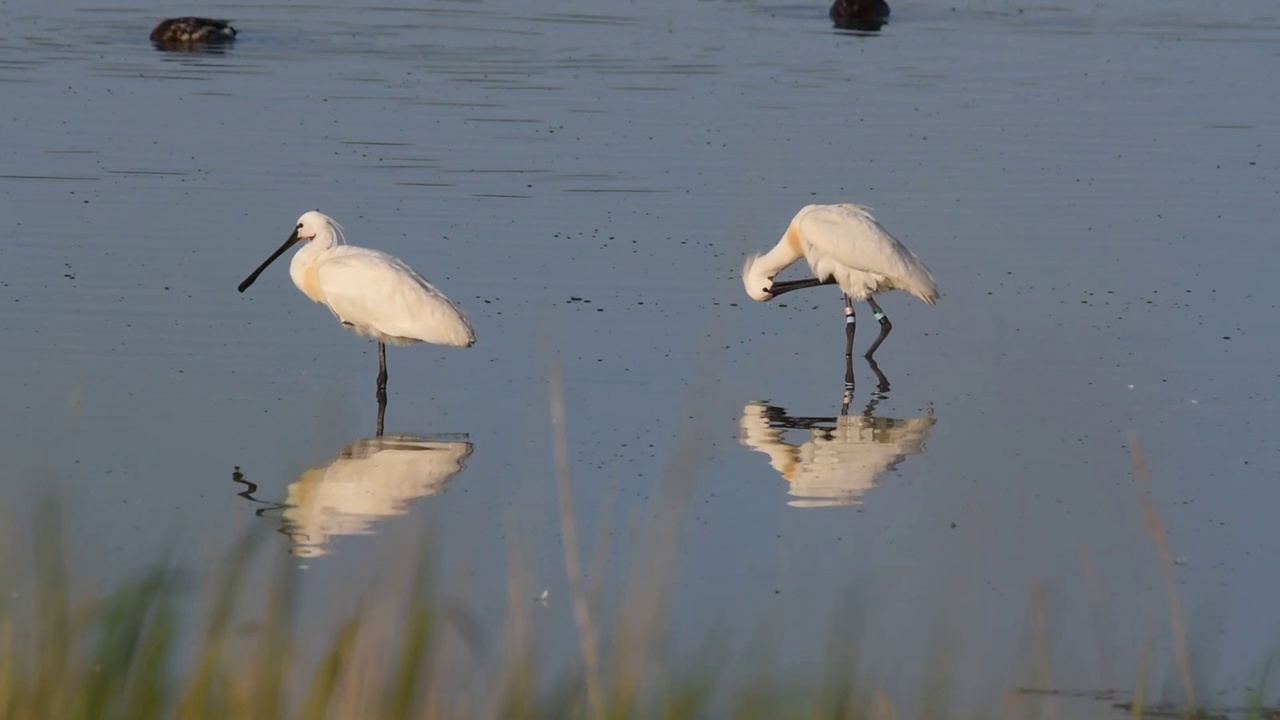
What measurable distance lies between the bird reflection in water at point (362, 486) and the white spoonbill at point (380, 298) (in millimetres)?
820

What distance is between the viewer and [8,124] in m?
17.8

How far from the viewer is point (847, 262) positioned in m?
11.8

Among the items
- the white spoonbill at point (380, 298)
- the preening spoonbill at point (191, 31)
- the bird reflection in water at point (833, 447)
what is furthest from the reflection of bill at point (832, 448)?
the preening spoonbill at point (191, 31)

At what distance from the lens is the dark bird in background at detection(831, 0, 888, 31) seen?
29.1m

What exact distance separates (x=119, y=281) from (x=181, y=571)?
7.97 m

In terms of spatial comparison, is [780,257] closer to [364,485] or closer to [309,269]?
[309,269]

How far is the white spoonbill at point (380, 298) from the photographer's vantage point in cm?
984

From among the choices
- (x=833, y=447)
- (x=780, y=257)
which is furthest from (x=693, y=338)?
(x=833, y=447)

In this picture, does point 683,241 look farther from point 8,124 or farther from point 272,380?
point 8,124

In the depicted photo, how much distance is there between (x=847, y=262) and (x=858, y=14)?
18.0m

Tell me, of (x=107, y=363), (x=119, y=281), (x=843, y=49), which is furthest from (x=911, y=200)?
(x=843, y=49)

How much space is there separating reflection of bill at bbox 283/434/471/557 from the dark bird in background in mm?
21074

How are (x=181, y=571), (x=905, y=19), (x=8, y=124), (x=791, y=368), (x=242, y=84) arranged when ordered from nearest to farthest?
1. (x=181, y=571)
2. (x=791, y=368)
3. (x=8, y=124)
4. (x=242, y=84)
5. (x=905, y=19)

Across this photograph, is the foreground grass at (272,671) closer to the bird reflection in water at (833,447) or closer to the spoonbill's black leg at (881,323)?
the bird reflection in water at (833,447)
